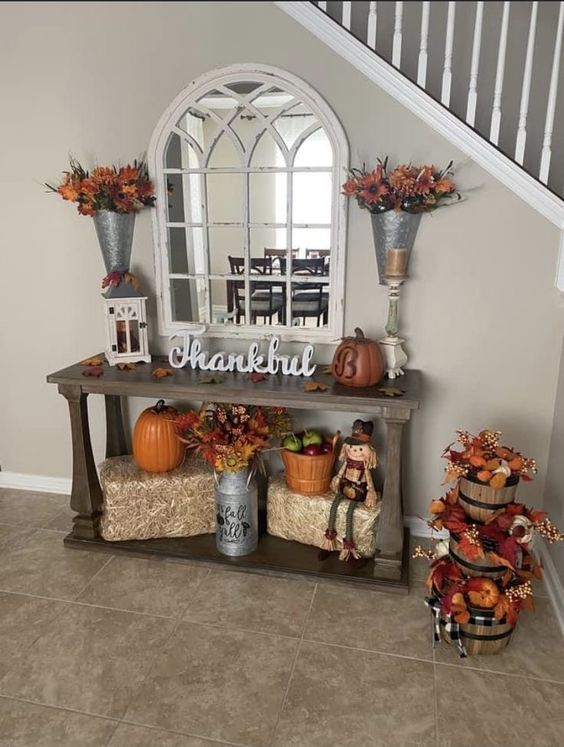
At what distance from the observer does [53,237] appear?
8.50ft

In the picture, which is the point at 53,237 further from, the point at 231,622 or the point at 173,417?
the point at 231,622

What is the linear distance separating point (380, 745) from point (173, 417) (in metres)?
1.42

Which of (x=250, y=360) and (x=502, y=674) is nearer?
(x=502, y=674)

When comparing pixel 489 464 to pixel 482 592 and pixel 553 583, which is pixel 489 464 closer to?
pixel 482 592

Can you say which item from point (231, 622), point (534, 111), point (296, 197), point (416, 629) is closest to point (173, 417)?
point (231, 622)

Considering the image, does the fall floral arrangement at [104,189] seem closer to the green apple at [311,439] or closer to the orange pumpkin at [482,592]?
the green apple at [311,439]

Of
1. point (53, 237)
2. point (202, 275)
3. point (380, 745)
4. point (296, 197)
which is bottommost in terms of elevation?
point (380, 745)

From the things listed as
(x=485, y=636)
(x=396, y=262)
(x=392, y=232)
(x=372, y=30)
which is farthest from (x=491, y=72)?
(x=485, y=636)

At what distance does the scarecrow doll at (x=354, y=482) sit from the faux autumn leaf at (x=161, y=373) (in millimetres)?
779

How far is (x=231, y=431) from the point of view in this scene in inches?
88.1

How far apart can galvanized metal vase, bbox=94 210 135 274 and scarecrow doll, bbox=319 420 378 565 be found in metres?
1.23

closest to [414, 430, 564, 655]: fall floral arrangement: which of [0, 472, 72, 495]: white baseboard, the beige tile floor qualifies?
the beige tile floor

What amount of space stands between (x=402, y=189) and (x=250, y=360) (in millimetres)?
883

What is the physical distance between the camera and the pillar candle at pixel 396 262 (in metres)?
2.11
